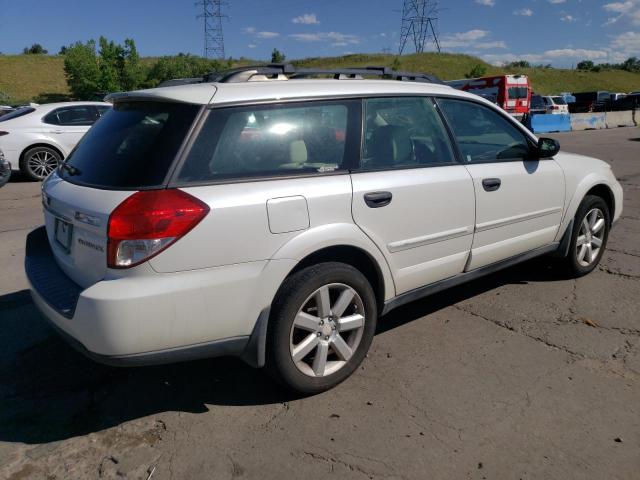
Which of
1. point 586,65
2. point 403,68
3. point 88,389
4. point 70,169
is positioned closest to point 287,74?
point 70,169

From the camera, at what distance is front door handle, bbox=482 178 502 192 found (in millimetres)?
3783

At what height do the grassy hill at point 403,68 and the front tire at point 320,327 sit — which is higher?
the grassy hill at point 403,68

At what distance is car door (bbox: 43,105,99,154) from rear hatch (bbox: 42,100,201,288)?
8.69 meters

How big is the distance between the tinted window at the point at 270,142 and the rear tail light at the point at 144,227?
0.62ft

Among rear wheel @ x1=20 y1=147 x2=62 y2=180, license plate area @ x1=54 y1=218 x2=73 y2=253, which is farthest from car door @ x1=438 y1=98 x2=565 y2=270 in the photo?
rear wheel @ x1=20 y1=147 x2=62 y2=180

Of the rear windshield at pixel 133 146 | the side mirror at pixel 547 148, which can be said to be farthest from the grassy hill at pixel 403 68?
the rear windshield at pixel 133 146

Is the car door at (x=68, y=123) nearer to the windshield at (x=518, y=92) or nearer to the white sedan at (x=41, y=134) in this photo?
the white sedan at (x=41, y=134)

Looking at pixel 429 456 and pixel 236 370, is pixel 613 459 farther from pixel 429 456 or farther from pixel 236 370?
pixel 236 370

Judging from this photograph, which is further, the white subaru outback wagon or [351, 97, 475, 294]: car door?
[351, 97, 475, 294]: car door

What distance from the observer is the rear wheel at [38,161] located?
1103 centimetres

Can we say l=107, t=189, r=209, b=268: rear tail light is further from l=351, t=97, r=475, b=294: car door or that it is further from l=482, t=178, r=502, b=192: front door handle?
l=482, t=178, r=502, b=192: front door handle

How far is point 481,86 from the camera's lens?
32.4m

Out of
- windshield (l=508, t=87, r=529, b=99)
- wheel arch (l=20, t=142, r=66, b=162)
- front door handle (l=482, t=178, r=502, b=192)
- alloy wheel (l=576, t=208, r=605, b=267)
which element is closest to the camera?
front door handle (l=482, t=178, r=502, b=192)

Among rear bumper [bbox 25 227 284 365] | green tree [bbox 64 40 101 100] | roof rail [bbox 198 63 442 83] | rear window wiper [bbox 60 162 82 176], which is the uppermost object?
green tree [bbox 64 40 101 100]
